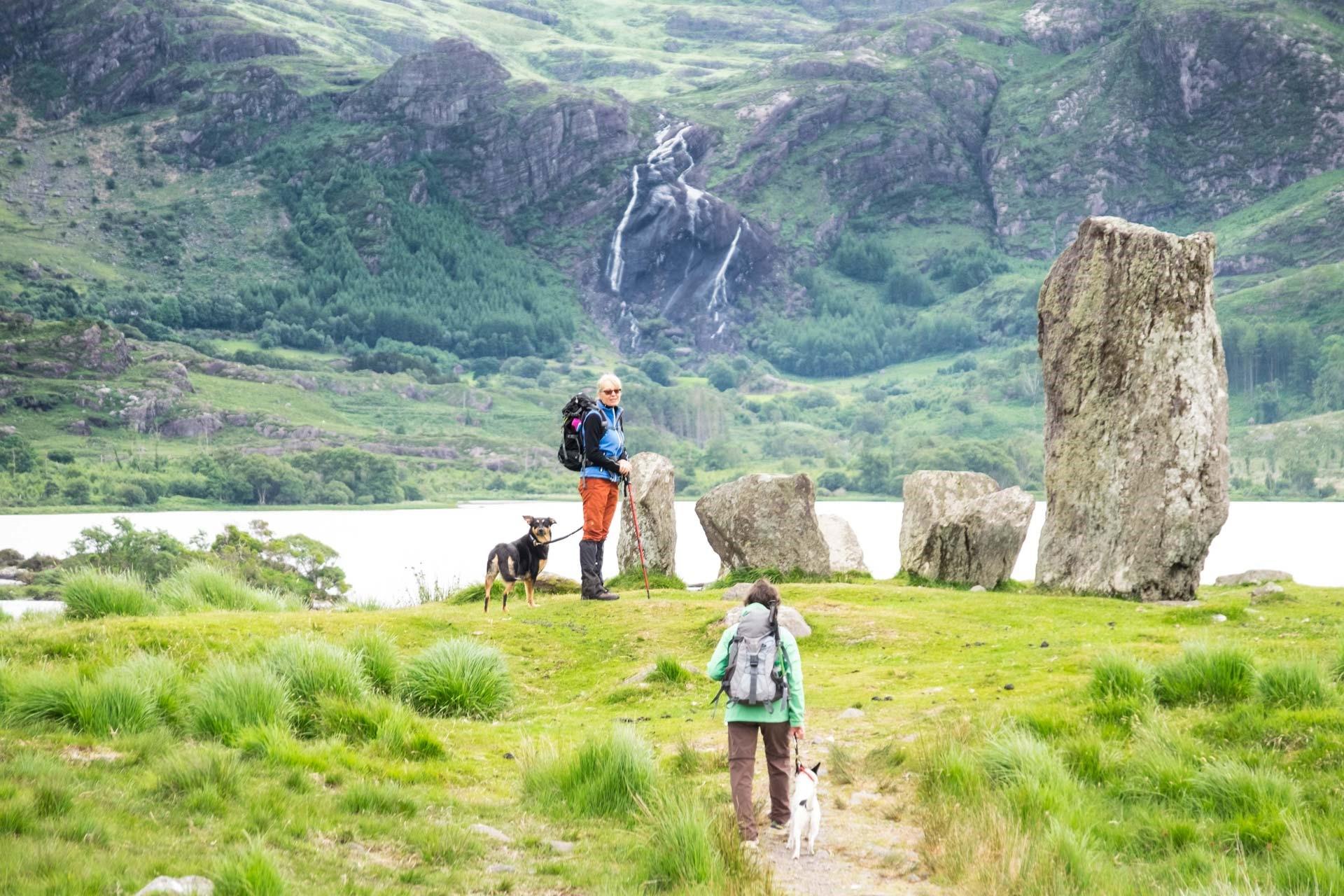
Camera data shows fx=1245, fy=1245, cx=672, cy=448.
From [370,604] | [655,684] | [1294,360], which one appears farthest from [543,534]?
[1294,360]

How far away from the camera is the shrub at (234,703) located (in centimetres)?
1084

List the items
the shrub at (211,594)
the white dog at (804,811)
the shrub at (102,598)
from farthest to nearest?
the shrub at (211,594) → the shrub at (102,598) → the white dog at (804,811)

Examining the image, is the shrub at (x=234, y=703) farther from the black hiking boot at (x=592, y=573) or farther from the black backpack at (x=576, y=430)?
the black hiking boot at (x=592, y=573)

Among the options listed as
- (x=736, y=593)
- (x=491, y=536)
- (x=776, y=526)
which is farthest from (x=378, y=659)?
(x=491, y=536)

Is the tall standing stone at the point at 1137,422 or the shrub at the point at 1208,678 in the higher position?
the tall standing stone at the point at 1137,422

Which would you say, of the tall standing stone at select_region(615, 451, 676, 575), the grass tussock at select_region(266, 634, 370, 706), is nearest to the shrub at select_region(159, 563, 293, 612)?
the grass tussock at select_region(266, 634, 370, 706)

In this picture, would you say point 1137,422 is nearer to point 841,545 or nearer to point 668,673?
point 841,545

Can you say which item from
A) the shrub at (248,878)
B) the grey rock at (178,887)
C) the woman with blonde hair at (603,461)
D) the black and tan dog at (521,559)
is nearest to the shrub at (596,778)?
the shrub at (248,878)

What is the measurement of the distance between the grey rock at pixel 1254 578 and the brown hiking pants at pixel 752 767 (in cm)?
1703

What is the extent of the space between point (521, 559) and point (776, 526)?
7.66 m

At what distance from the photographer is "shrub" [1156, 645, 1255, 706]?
11.9 meters

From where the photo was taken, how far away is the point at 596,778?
10.4 meters

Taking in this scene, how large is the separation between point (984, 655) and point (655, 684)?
13.8 feet

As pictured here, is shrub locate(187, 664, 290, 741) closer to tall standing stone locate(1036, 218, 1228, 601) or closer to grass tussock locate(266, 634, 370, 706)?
grass tussock locate(266, 634, 370, 706)
